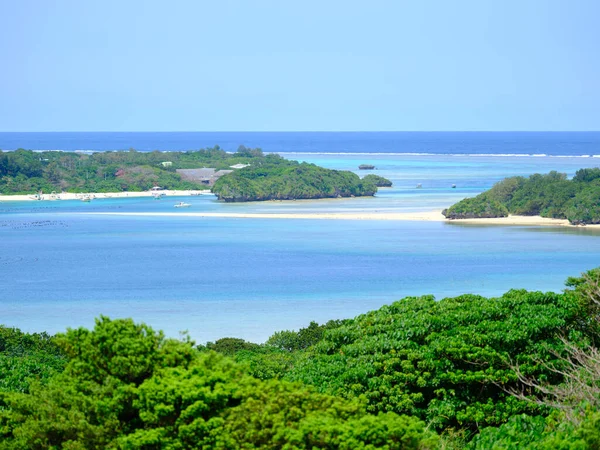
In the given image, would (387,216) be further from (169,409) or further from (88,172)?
(169,409)

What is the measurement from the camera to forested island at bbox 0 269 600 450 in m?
8.60

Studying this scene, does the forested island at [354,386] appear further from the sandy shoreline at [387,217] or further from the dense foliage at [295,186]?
the dense foliage at [295,186]

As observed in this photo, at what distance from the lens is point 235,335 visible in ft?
82.6

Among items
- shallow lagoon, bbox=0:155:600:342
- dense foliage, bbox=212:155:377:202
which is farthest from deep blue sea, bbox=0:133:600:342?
dense foliage, bbox=212:155:377:202

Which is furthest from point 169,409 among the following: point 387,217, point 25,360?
point 387,217

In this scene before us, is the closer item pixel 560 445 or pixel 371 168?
pixel 560 445

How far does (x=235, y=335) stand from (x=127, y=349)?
15.7 m

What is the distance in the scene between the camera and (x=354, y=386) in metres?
12.6

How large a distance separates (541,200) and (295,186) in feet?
83.5

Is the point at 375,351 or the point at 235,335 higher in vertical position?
the point at 375,351

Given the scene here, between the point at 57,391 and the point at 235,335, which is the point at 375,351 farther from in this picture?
the point at 235,335

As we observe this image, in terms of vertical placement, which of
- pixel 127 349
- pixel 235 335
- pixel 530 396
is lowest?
pixel 235 335

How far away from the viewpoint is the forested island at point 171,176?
81562 millimetres

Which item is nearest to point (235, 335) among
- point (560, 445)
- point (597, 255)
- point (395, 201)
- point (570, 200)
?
point (560, 445)
